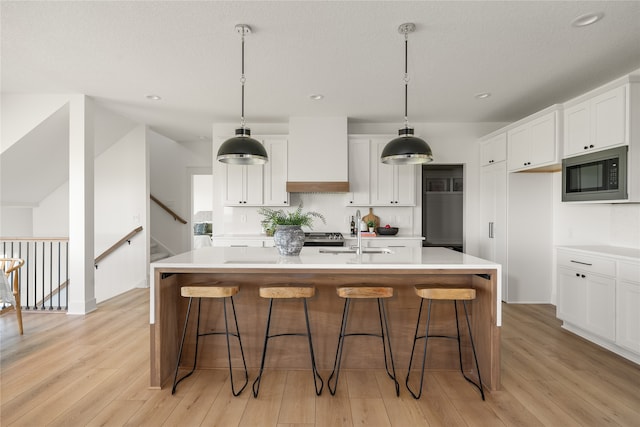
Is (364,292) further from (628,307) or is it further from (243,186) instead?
(243,186)

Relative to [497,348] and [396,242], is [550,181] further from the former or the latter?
[497,348]

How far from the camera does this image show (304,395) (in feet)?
7.79

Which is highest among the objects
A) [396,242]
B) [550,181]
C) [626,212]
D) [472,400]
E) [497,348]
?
[550,181]

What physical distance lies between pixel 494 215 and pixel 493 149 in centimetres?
92

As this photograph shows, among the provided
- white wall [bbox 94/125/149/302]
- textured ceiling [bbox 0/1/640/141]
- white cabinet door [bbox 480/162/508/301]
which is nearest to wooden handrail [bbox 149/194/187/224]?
white wall [bbox 94/125/149/302]

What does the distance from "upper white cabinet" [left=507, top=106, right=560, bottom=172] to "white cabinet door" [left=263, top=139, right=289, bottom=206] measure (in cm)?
305

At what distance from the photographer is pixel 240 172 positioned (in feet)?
17.3

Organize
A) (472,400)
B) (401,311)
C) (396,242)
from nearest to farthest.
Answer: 1. (472,400)
2. (401,311)
3. (396,242)

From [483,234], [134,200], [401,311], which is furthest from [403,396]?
[134,200]

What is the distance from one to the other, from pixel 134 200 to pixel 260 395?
4476mm

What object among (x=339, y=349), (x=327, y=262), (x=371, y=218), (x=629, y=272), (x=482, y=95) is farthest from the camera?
(x=371, y=218)

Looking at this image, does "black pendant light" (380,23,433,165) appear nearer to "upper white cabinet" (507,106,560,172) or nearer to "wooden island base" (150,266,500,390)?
"wooden island base" (150,266,500,390)

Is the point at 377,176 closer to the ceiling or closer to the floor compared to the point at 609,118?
closer to the floor

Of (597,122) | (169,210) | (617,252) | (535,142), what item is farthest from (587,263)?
(169,210)
